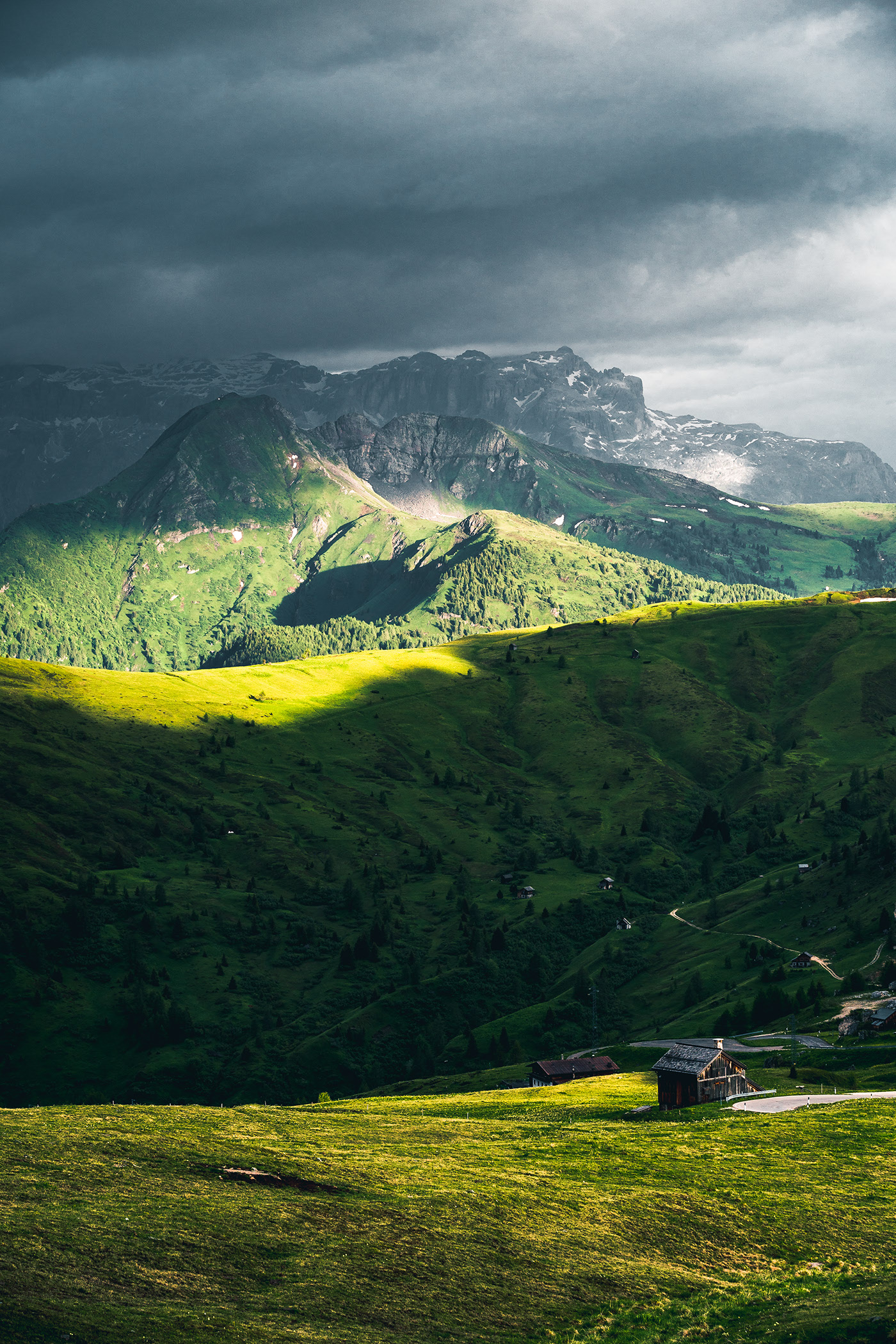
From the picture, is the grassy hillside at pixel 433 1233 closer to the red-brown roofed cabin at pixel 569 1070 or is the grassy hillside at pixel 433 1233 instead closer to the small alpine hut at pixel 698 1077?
the small alpine hut at pixel 698 1077

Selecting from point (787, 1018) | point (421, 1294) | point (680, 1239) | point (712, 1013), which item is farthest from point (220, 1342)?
point (712, 1013)

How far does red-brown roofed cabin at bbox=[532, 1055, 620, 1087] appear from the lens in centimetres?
14712

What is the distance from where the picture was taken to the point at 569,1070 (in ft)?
488

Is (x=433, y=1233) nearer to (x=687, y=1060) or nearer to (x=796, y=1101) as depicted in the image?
(x=796, y=1101)

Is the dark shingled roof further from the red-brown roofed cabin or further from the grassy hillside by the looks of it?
the red-brown roofed cabin

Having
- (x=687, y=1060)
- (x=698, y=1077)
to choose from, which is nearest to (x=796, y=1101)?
(x=698, y=1077)

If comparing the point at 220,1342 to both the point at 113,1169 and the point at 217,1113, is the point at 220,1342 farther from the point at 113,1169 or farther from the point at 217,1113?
the point at 217,1113

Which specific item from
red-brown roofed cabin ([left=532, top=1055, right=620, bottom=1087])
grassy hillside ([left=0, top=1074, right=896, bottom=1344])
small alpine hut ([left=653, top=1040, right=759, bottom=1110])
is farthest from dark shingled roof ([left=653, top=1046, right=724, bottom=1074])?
red-brown roofed cabin ([left=532, top=1055, right=620, bottom=1087])

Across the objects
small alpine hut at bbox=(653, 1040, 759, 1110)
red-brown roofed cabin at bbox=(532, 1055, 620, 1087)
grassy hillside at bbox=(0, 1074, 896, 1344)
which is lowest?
red-brown roofed cabin at bbox=(532, 1055, 620, 1087)

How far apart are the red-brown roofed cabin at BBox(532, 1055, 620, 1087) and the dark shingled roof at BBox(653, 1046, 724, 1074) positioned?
1279 inches

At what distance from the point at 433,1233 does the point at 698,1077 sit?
59219 mm

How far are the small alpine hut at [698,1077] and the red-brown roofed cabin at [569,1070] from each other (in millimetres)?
32577

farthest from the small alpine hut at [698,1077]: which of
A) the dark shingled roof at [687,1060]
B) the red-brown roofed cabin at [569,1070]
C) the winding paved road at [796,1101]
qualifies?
the red-brown roofed cabin at [569,1070]

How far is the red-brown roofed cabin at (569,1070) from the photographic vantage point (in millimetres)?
147125
